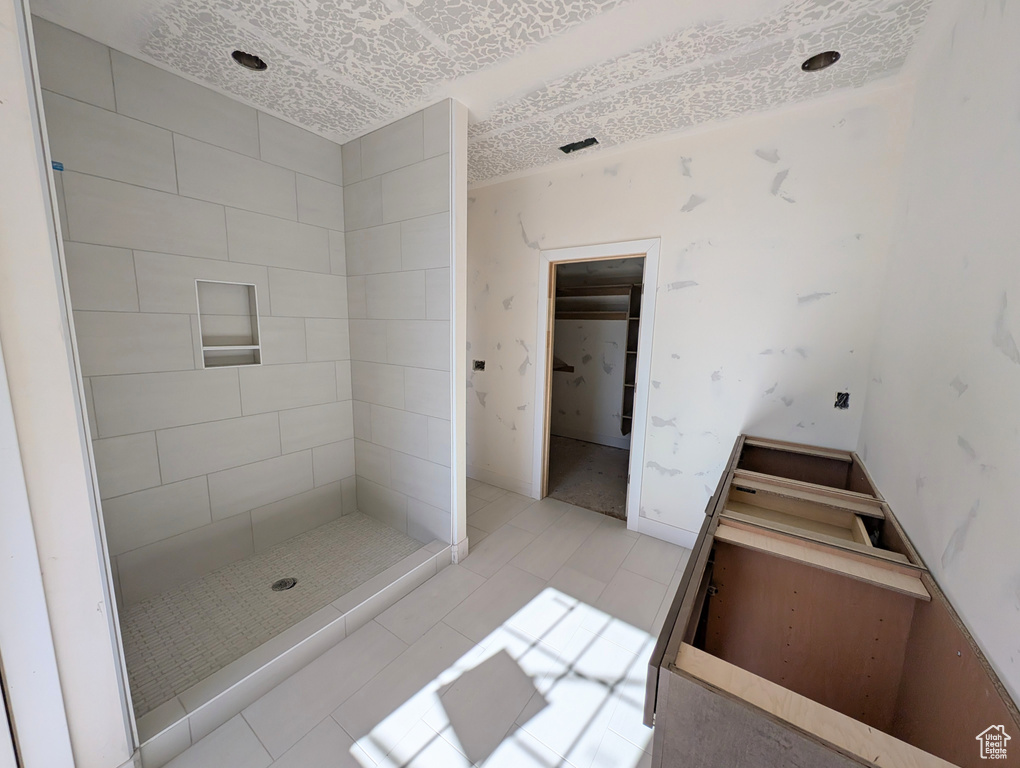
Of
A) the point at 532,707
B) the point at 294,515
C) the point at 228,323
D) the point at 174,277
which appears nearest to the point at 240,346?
the point at 228,323

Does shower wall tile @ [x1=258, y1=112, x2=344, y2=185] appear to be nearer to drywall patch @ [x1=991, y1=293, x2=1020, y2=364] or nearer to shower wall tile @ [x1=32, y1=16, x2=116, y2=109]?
shower wall tile @ [x1=32, y1=16, x2=116, y2=109]

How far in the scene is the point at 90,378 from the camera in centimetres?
172

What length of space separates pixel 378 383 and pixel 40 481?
1707 millimetres

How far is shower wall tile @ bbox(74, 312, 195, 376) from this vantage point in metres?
1.71

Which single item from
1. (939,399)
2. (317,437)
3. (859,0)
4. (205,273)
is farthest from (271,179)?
→ (939,399)

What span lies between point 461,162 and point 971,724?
8.69ft

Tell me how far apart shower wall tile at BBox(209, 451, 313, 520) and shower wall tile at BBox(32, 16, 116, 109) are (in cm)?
185

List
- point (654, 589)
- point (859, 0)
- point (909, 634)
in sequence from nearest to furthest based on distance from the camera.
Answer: point (909, 634), point (859, 0), point (654, 589)

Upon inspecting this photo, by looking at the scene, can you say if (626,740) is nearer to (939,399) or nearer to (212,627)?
(939,399)

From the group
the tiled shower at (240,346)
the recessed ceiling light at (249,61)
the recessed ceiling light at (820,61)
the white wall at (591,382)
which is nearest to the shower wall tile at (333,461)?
the tiled shower at (240,346)

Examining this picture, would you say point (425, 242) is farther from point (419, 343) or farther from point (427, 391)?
point (427, 391)

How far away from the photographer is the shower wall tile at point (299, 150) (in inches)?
87.9
